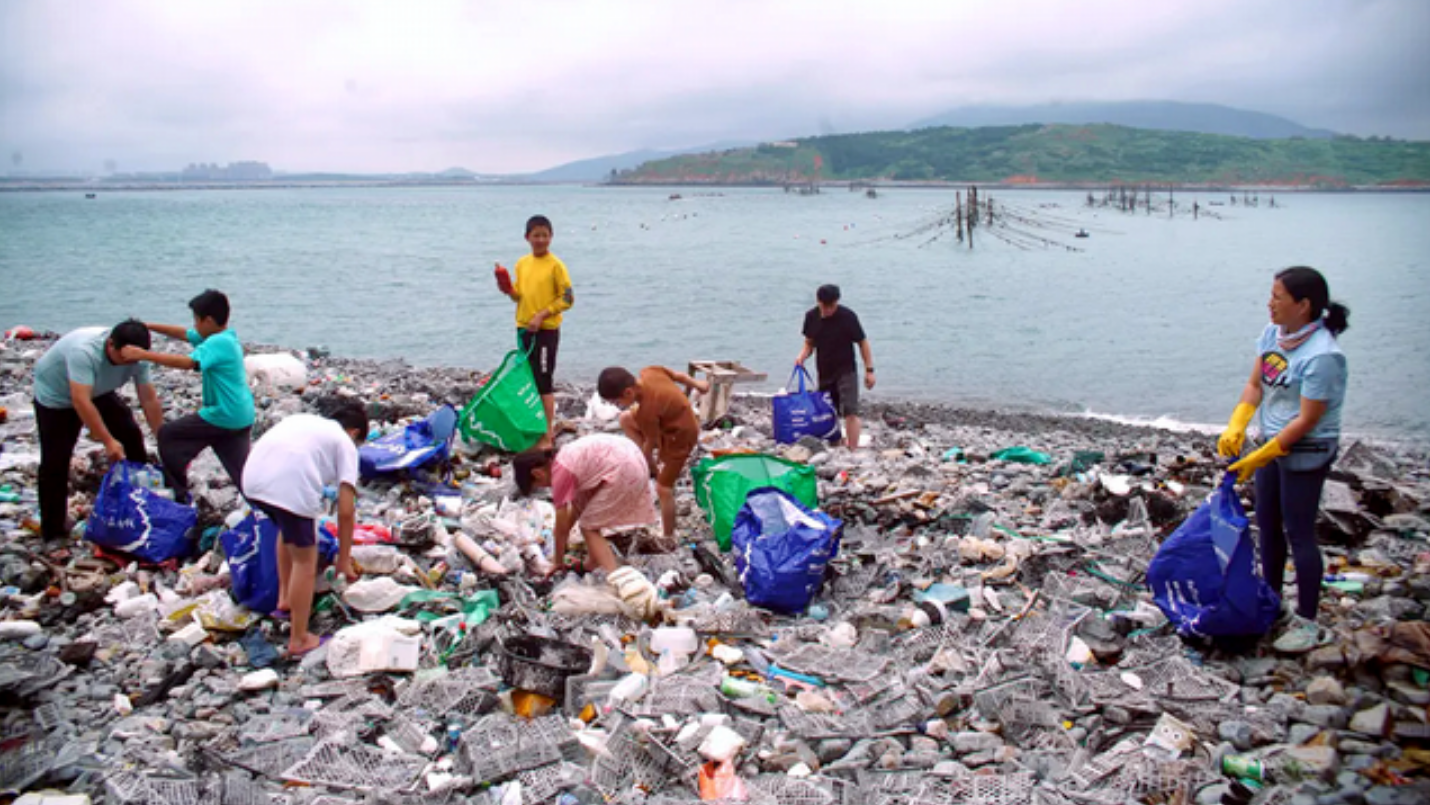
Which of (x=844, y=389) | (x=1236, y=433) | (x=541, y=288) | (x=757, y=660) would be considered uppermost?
(x=541, y=288)

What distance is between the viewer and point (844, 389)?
907cm

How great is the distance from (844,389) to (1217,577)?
4.70 m

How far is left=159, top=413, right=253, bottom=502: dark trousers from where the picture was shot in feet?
18.7

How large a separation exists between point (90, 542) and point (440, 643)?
253cm

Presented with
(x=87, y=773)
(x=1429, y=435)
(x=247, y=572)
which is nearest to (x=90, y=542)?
(x=247, y=572)

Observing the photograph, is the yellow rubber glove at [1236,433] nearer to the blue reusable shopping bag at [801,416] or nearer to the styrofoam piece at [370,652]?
the styrofoam piece at [370,652]

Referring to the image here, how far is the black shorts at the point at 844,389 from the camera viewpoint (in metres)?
9.05

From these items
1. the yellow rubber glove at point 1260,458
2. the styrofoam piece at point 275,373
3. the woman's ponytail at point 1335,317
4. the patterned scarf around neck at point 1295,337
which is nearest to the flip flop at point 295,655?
the yellow rubber glove at point 1260,458

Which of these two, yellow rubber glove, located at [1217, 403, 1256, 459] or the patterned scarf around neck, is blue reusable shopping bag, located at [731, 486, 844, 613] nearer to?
yellow rubber glove, located at [1217, 403, 1256, 459]

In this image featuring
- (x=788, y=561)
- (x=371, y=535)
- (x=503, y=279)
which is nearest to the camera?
(x=788, y=561)

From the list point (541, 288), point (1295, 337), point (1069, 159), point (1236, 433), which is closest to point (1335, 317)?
point (1295, 337)

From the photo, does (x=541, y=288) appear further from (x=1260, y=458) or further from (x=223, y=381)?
(x=1260, y=458)

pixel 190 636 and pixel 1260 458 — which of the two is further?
pixel 190 636

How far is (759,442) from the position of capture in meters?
9.29
